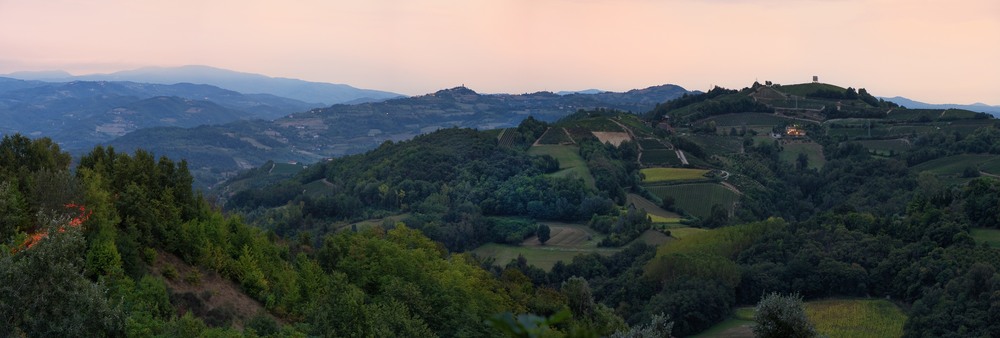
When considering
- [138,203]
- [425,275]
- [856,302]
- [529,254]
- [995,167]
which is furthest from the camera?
[995,167]

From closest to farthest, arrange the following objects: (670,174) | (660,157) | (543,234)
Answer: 1. (543,234)
2. (670,174)
3. (660,157)

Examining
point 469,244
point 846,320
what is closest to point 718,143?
point 469,244

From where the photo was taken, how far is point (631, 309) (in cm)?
5072

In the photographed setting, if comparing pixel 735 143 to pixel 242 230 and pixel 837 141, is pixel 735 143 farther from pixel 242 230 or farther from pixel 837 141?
pixel 242 230

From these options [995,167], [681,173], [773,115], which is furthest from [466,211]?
[773,115]

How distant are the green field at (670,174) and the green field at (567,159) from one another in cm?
684

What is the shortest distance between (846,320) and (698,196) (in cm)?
4025

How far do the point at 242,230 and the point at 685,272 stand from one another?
31039 mm

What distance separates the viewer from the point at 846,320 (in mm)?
45062

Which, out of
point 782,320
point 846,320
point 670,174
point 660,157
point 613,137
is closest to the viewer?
point 782,320

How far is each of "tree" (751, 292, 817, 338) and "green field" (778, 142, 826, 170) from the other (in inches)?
3318

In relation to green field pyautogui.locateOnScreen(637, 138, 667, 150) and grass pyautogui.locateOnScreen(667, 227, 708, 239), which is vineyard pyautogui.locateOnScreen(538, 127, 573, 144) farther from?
grass pyautogui.locateOnScreen(667, 227, 708, 239)

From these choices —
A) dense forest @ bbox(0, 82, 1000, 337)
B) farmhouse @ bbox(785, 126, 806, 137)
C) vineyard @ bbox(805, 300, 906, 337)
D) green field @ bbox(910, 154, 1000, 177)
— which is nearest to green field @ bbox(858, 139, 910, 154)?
dense forest @ bbox(0, 82, 1000, 337)

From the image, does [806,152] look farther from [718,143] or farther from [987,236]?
[987,236]
